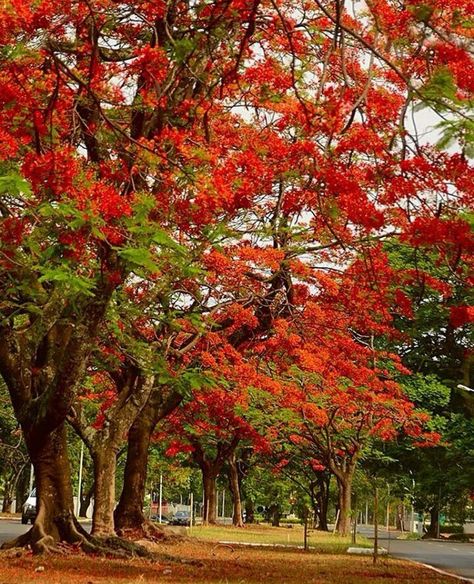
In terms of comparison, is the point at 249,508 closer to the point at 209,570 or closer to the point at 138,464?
the point at 138,464

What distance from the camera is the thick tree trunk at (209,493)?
45.8 metres

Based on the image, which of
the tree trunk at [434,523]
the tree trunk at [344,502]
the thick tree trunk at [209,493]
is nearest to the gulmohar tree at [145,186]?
the tree trunk at [344,502]

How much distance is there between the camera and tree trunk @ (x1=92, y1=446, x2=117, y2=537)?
20.0 meters

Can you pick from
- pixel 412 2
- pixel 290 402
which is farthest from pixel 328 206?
pixel 290 402

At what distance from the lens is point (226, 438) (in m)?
40.6

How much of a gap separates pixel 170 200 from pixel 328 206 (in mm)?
6023

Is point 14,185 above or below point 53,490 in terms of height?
above

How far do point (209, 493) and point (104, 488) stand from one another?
26.6 metres

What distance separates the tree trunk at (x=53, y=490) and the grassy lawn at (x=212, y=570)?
706 mm

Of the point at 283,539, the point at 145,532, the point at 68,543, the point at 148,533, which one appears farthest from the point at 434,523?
the point at 68,543

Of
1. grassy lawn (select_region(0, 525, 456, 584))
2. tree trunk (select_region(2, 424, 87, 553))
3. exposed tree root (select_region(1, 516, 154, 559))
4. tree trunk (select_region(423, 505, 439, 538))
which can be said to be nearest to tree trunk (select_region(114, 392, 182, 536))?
grassy lawn (select_region(0, 525, 456, 584))

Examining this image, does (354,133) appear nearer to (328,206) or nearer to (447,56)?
(328,206)

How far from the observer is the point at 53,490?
661 inches

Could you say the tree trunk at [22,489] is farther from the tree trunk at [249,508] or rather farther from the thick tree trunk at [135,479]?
the thick tree trunk at [135,479]
